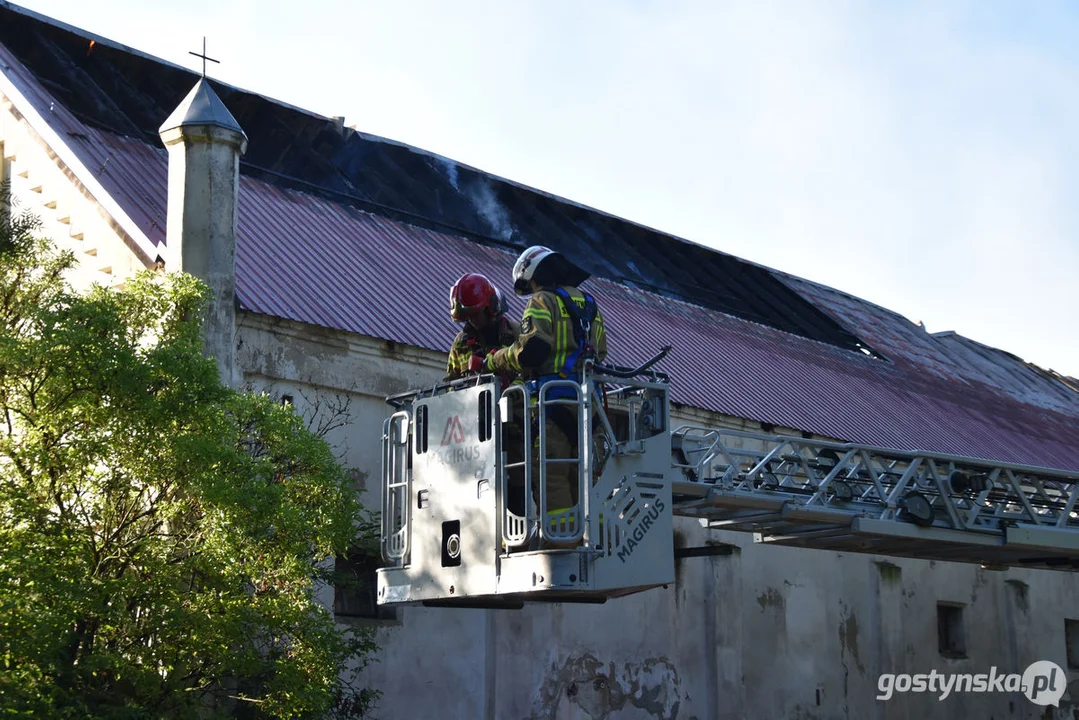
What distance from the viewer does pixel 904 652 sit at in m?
23.4

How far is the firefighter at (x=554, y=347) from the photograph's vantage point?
10.3 meters

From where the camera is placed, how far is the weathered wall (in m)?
16.2

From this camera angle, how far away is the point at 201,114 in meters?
14.9

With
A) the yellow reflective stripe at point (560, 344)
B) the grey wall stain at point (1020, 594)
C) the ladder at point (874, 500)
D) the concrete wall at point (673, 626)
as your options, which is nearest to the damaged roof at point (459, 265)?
the concrete wall at point (673, 626)

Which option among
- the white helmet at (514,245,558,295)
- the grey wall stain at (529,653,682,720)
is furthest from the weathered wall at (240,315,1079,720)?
the white helmet at (514,245,558,295)

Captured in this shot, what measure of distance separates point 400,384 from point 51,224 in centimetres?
438

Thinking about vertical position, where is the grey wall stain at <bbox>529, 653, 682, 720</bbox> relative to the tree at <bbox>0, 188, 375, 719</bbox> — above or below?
below

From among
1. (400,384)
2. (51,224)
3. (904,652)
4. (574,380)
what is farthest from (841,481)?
(904,652)

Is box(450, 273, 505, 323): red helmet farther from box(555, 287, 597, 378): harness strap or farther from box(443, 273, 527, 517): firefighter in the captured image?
box(555, 287, 597, 378): harness strap

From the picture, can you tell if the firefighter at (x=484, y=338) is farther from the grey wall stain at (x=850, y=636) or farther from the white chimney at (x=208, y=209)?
the grey wall stain at (x=850, y=636)

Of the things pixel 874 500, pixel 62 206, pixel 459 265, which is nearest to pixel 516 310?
pixel 459 265

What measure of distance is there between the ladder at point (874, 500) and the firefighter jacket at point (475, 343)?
1904 mm

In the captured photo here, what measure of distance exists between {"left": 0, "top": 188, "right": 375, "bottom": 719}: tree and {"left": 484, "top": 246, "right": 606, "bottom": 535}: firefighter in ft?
8.13

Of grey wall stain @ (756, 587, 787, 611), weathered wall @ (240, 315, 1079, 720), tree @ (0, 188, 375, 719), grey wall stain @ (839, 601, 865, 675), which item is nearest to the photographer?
tree @ (0, 188, 375, 719)
